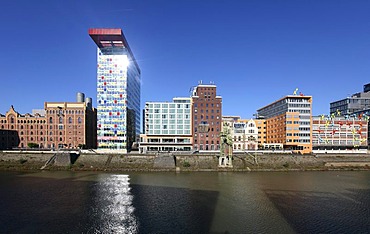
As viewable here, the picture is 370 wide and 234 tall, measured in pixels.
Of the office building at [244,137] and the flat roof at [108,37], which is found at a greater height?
the flat roof at [108,37]

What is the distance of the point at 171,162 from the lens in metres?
81.5

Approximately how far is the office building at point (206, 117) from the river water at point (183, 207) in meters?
54.3

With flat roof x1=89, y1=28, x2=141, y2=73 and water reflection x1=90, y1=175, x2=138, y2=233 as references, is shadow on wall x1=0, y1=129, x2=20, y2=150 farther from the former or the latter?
water reflection x1=90, y1=175, x2=138, y2=233

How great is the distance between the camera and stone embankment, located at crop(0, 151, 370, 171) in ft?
263

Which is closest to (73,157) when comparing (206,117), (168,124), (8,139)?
(168,124)

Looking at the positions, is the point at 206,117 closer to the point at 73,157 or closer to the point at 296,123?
the point at 296,123

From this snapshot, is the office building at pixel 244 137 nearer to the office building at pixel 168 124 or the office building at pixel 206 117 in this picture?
the office building at pixel 206 117

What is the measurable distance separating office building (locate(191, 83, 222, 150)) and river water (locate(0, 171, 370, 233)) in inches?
2140

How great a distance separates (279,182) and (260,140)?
8230cm

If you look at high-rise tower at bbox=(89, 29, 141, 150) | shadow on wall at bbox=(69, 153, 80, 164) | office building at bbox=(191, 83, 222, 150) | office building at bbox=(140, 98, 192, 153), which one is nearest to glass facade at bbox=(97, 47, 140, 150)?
high-rise tower at bbox=(89, 29, 141, 150)

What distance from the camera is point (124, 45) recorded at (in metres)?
116

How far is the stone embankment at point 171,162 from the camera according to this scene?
80.2 meters

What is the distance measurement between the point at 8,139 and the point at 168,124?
9103cm

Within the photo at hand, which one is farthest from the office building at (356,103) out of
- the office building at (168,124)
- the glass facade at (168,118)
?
the office building at (168,124)
